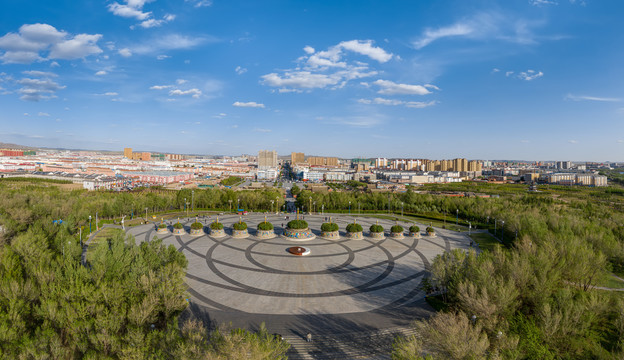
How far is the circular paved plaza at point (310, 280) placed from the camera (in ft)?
58.7

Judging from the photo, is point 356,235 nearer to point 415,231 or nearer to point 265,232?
point 415,231

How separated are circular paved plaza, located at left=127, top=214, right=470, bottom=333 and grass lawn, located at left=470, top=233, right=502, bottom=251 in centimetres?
195

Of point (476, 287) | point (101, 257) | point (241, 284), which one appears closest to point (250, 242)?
point (241, 284)

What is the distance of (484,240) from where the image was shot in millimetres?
37094

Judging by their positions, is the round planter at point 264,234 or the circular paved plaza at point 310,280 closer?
the circular paved plaza at point 310,280

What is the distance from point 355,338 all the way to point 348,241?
18.2 metres

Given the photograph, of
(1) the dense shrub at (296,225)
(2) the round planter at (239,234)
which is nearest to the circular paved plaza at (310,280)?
(2) the round planter at (239,234)

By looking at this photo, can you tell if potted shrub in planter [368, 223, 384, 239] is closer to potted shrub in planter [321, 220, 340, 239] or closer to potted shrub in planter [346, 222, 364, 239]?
potted shrub in planter [346, 222, 364, 239]

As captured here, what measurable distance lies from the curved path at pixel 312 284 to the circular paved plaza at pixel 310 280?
0.06 m

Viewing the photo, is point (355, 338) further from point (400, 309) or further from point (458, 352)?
point (458, 352)

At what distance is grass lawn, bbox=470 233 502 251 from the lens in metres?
34.2

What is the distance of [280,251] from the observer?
29734 mm

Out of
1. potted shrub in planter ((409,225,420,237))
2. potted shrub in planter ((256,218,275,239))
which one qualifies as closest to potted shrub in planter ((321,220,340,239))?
potted shrub in planter ((256,218,275,239))

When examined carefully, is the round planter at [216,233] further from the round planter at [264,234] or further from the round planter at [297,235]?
the round planter at [297,235]
